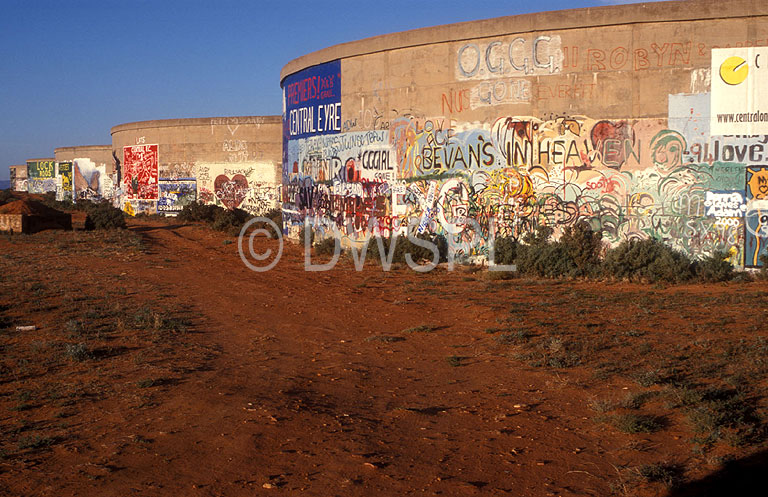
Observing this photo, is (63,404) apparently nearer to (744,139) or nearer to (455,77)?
(455,77)

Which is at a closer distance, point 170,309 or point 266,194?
point 170,309

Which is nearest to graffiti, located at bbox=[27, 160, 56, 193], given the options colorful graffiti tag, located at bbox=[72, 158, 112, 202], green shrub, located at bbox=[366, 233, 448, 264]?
colorful graffiti tag, located at bbox=[72, 158, 112, 202]

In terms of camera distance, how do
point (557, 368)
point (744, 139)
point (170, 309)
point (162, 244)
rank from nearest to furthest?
point (557, 368) < point (170, 309) < point (744, 139) < point (162, 244)

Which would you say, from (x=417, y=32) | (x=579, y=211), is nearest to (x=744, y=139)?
(x=579, y=211)

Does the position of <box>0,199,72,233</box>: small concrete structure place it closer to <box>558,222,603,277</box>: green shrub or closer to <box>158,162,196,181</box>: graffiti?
<box>158,162,196,181</box>: graffiti

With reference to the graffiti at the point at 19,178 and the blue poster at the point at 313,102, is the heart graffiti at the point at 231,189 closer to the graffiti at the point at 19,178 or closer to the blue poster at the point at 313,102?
the blue poster at the point at 313,102

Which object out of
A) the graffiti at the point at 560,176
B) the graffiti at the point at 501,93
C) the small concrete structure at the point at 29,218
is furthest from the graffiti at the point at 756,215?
the small concrete structure at the point at 29,218

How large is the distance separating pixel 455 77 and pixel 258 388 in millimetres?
11299

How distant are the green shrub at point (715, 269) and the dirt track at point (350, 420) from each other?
348 cm

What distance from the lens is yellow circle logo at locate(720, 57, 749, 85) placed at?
13.7 m

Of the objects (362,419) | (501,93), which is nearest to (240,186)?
(501,93)

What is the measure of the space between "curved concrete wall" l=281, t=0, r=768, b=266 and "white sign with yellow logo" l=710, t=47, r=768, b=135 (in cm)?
16

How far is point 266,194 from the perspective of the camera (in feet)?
107

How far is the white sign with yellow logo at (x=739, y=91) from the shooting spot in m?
13.6
